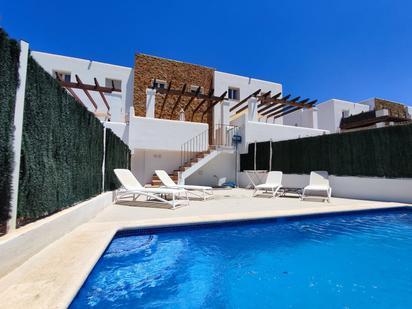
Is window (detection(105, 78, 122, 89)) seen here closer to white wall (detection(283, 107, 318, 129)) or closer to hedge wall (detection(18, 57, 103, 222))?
hedge wall (detection(18, 57, 103, 222))

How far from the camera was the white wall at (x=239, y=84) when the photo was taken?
739 inches

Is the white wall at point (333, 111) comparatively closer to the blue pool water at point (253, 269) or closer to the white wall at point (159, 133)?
the white wall at point (159, 133)

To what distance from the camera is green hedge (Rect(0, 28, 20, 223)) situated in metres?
2.68

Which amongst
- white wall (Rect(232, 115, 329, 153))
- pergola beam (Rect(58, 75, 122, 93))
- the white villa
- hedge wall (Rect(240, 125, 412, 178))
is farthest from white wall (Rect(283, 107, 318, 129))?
pergola beam (Rect(58, 75, 122, 93))

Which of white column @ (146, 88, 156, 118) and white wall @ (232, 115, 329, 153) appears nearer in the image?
white column @ (146, 88, 156, 118)

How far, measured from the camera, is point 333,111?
2292 centimetres

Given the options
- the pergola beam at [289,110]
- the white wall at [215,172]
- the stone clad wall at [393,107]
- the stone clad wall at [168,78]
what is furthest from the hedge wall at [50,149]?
the stone clad wall at [393,107]

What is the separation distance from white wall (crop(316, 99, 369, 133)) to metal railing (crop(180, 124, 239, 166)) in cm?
1222

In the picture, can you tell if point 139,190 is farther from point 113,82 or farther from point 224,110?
point 113,82

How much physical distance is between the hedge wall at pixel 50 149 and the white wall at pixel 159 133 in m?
7.59

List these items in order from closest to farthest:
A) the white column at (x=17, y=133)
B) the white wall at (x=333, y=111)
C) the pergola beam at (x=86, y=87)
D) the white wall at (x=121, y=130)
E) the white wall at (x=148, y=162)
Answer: the white column at (x=17, y=133) → the white wall at (x=121, y=130) → the pergola beam at (x=86, y=87) → the white wall at (x=148, y=162) → the white wall at (x=333, y=111)

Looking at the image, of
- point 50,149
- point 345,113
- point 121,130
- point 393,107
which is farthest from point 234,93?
point 393,107

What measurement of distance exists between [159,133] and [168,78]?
6296 mm

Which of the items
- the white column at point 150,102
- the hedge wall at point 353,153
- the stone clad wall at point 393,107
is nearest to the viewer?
the hedge wall at point 353,153
